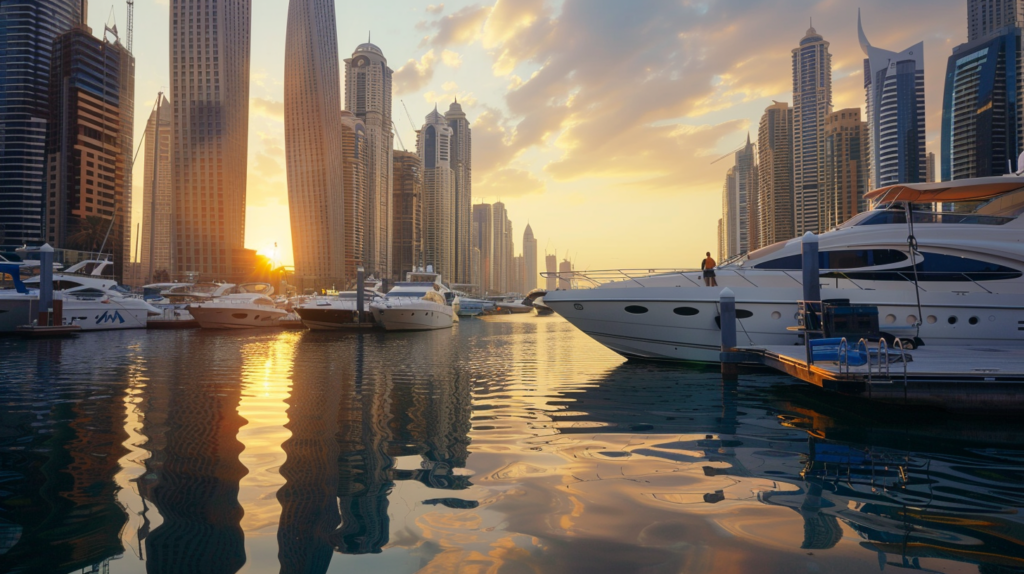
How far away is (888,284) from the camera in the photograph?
1420cm

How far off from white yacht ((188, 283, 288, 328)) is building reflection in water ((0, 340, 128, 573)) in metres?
24.8

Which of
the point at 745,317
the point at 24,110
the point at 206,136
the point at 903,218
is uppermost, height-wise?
the point at 24,110

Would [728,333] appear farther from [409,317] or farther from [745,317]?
[409,317]

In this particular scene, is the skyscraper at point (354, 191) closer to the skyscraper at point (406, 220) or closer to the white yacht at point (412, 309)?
the skyscraper at point (406, 220)

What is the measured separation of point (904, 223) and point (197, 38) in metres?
133

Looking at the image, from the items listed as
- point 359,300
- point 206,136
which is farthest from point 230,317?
point 206,136

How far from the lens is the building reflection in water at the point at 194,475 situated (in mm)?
3932

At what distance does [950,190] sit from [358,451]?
15702mm

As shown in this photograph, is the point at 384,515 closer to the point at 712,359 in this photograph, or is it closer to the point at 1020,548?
the point at 1020,548

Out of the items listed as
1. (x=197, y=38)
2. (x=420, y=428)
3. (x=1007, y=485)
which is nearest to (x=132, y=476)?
(x=420, y=428)

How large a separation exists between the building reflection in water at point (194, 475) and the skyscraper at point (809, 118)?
137 metres

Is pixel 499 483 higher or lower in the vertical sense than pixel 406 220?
lower

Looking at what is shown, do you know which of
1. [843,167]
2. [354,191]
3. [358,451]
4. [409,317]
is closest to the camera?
[358,451]

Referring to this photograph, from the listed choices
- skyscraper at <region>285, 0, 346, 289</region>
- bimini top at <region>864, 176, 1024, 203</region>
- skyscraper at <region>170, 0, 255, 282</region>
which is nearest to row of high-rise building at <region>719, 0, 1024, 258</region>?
bimini top at <region>864, 176, 1024, 203</region>
